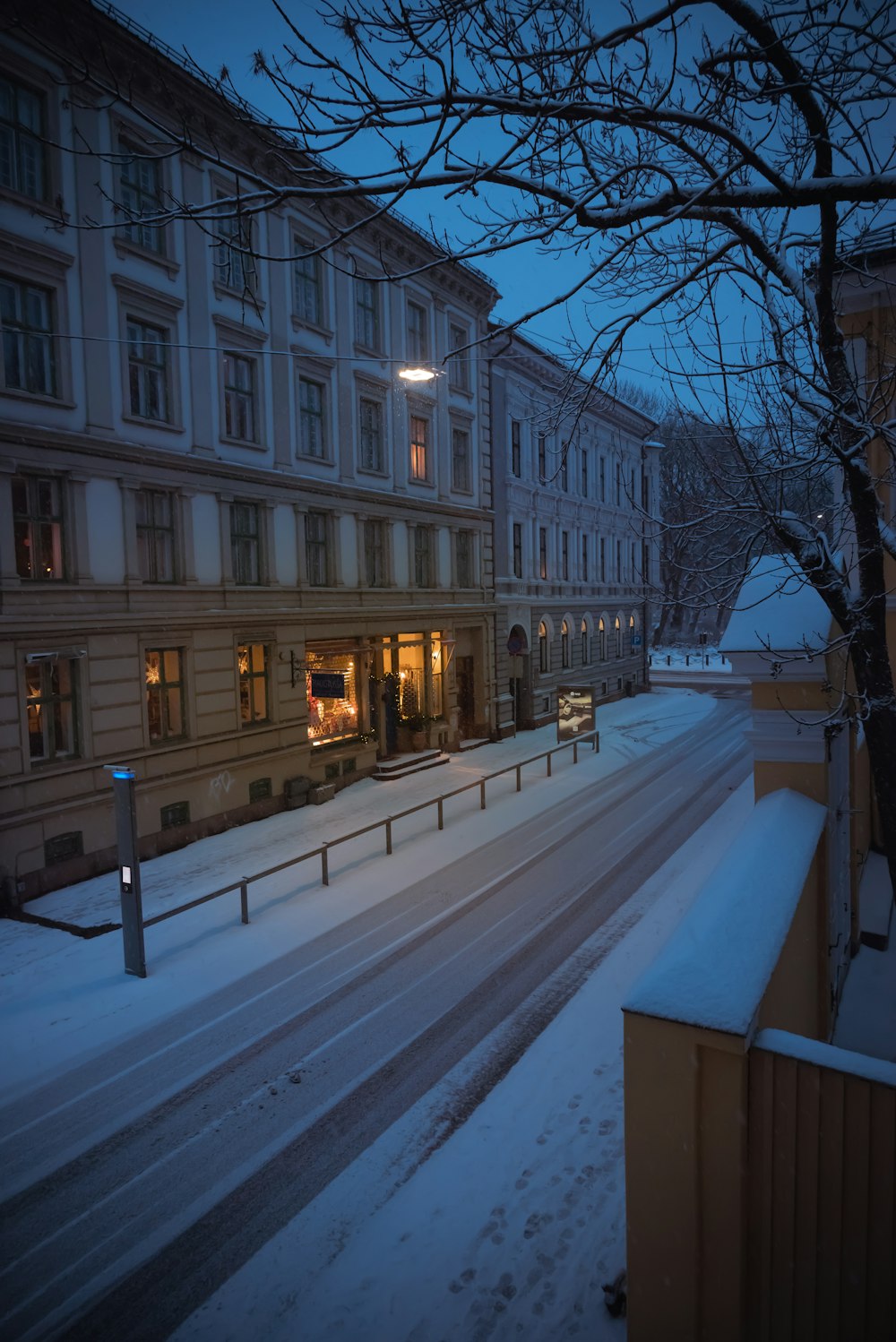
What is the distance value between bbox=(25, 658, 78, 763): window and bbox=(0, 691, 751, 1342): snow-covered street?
2.39m

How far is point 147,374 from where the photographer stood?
14.7 meters

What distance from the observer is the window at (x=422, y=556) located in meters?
22.9

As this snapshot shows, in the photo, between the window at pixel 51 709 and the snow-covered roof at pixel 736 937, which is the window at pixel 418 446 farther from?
the snow-covered roof at pixel 736 937

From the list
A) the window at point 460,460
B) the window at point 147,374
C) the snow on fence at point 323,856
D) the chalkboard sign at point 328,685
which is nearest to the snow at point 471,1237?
the snow on fence at point 323,856

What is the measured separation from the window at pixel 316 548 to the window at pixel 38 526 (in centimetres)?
638

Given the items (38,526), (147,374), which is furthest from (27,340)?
(38,526)

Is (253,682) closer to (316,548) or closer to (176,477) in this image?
(316,548)

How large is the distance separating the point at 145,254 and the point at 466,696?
50.7ft

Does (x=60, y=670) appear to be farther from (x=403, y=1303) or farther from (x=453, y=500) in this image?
(x=453, y=500)

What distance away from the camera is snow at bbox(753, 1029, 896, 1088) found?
10.4 ft

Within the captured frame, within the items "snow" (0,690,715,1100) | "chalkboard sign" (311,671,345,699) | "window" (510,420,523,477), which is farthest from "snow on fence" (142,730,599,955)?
"window" (510,420,523,477)

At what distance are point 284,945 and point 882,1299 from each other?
8.20 metres

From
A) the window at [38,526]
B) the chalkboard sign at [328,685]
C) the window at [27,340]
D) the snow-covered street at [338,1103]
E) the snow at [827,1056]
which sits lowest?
the snow-covered street at [338,1103]

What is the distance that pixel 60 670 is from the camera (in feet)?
43.7
